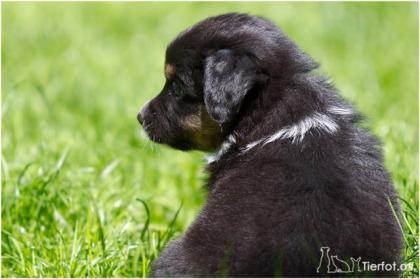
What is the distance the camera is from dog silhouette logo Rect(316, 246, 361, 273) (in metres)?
3.68

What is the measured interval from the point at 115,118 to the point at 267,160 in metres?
4.10

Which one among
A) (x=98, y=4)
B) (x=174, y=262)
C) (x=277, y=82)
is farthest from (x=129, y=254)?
(x=98, y=4)

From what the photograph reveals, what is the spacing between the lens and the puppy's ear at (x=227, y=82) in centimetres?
425

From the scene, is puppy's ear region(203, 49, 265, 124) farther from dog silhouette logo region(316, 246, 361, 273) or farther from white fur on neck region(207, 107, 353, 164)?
dog silhouette logo region(316, 246, 361, 273)

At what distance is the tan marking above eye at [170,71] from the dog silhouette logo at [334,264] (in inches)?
58.0

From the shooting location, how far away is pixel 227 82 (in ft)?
14.0

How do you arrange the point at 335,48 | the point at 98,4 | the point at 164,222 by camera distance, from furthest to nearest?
the point at 98,4 → the point at 335,48 → the point at 164,222

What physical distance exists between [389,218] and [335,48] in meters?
6.28

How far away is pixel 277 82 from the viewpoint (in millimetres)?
4402

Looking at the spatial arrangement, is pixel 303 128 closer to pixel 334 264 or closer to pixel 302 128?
pixel 302 128

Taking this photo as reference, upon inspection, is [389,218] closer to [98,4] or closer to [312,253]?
[312,253]

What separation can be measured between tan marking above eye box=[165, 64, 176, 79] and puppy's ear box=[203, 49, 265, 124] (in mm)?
377

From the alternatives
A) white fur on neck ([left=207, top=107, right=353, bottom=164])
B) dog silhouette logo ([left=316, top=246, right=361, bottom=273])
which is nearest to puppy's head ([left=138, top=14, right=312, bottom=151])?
white fur on neck ([left=207, top=107, right=353, bottom=164])

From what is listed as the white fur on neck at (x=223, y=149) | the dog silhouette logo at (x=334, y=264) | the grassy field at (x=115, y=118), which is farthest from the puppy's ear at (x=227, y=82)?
the dog silhouette logo at (x=334, y=264)
